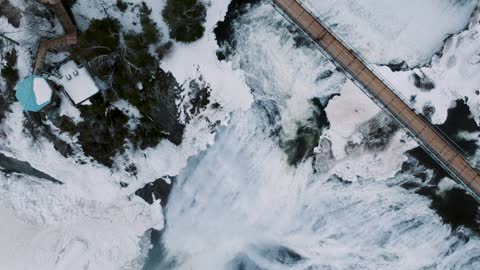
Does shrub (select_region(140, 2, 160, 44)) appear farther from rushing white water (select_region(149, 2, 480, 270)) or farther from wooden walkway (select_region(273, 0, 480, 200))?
wooden walkway (select_region(273, 0, 480, 200))

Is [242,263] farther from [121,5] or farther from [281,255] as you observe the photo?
[121,5]

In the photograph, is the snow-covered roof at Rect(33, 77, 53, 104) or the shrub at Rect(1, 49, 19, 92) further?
the shrub at Rect(1, 49, 19, 92)

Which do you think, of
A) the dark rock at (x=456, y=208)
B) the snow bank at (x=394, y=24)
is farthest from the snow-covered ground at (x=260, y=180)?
the dark rock at (x=456, y=208)

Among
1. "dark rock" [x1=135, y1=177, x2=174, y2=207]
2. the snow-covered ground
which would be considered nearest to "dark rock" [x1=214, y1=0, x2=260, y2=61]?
the snow-covered ground

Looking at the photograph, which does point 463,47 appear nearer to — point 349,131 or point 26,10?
point 349,131

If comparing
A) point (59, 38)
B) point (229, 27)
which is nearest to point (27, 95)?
point (59, 38)

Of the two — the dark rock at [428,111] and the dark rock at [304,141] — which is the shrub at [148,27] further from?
the dark rock at [428,111]

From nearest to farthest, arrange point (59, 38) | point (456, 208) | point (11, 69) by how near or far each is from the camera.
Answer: point (59, 38), point (11, 69), point (456, 208)
